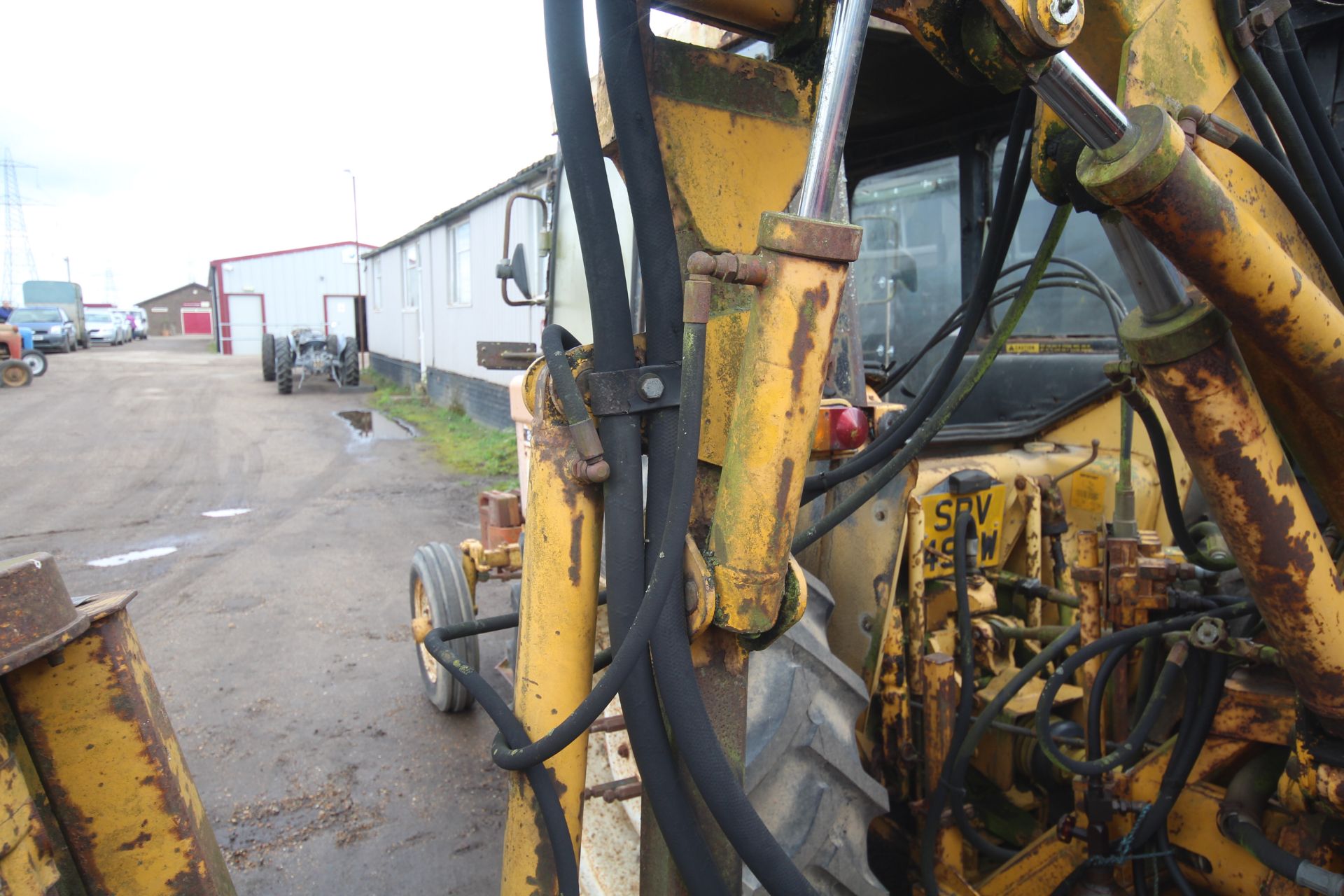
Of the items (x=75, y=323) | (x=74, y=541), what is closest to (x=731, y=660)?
(x=74, y=541)

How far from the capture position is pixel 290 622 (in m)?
5.51

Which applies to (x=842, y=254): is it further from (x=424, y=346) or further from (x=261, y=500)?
(x=424, y=346)

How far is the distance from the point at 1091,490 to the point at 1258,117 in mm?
2145

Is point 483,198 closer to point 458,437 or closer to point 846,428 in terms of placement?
point 458,437

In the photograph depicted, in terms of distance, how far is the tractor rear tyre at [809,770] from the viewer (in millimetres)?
1923

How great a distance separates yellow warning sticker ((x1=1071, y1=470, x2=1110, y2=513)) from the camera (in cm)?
321

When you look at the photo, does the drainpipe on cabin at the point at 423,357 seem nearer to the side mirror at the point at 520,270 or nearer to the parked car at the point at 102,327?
the side mirror at the point at 520,270

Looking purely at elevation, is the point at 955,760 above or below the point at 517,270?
below

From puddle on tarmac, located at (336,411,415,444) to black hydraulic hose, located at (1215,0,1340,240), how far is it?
12547 millimetres

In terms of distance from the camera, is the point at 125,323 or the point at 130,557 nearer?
the point at 130,557

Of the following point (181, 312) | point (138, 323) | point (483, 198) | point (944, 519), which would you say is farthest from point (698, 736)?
point (181, 312)

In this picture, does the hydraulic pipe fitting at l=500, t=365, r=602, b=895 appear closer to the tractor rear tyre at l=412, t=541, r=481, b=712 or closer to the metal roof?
the tractor rear tyre at l=412, t=541, r=481, b=712

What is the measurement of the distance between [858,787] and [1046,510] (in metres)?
1.61

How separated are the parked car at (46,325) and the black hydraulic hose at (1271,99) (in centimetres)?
3269
